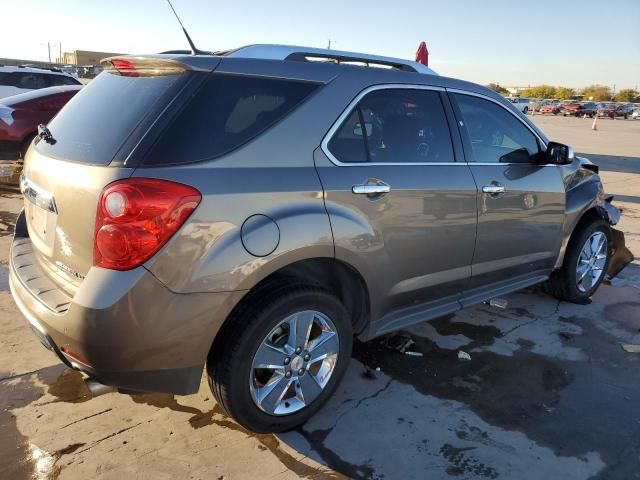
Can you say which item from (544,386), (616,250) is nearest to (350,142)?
(544,386)

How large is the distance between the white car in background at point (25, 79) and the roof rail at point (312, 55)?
1201 centimetres

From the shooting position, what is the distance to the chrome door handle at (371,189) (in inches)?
108

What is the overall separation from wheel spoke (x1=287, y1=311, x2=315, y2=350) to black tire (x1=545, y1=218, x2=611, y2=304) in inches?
113

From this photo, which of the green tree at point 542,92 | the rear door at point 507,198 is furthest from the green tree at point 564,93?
the rear door at point 507,198

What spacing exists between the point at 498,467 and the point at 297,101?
2.07 metres

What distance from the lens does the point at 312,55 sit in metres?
2.86

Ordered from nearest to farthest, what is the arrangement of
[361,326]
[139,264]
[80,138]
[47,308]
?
1. [139,264]
2. [47,308]
3. [80,138]
4. [361,326]

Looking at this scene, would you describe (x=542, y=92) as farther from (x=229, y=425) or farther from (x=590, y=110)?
(x=229, y=425)

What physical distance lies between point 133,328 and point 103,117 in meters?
1.08

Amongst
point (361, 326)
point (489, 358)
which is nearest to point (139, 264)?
point (361, 326)

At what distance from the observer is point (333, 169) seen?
269 cm

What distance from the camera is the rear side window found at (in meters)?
2.26

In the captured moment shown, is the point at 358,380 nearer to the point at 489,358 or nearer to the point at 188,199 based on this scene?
the point at 489,358

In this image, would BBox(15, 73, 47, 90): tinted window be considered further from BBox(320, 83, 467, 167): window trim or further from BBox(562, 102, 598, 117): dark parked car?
BBox(562, 102, 598, 117): dark parked car
